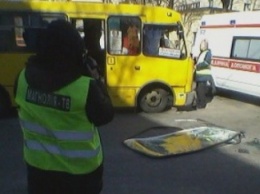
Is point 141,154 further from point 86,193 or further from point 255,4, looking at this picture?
point 255,4

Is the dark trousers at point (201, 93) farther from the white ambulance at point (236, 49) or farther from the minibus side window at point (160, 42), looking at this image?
the white ambulance at point (236, 49)

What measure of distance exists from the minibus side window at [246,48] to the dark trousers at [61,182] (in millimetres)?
8801

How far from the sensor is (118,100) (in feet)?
27.3

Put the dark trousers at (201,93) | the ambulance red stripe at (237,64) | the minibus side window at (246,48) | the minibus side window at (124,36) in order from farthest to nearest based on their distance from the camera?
the minibus side window at (246,48)
the ambulance red stripe at (237,64)
the dark trousers at (201,93)
the minibus side window at (124,36)

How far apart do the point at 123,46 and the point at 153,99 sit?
1.42 meters

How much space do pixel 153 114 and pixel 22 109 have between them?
21.7 feet

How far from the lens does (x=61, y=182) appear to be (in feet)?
7.02

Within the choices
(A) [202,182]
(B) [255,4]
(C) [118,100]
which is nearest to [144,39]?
(C) [118,100]

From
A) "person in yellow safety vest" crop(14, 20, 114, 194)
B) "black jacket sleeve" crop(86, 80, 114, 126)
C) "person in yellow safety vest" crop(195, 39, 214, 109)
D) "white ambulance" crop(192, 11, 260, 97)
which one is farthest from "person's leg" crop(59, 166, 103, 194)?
"white ambulance" crop(192, 11, 260, 97)

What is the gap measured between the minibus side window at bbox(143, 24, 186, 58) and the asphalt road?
1.68m

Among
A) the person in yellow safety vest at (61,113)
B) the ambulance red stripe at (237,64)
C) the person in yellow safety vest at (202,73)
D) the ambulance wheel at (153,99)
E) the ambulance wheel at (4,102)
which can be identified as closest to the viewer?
the person in yellow safety vest at (61,113)

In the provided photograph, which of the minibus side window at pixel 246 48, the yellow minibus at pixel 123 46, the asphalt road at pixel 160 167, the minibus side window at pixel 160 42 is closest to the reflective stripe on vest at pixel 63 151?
the asphalt road at pixel 160 167

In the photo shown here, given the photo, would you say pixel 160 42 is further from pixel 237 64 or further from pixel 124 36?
pixel 237 64

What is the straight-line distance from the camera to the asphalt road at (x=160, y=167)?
4500 mm
